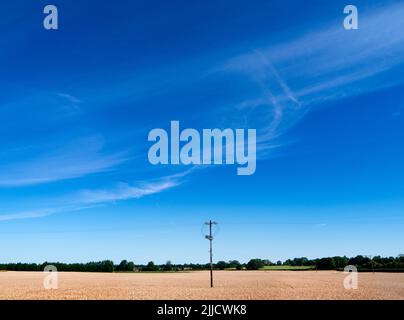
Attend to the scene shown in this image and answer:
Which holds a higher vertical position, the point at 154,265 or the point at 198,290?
the point at 198,290

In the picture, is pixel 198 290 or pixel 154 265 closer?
pixel 198 290

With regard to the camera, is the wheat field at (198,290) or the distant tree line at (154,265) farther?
the distant tree line at (154,265)

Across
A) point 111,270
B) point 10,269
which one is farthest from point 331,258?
point 10,269

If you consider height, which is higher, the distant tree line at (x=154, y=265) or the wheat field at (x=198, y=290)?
the wheat field at (x=198, y=290)

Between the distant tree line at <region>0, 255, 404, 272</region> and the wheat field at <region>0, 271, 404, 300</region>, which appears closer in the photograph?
the wheat field at <region>0, 271, 404, 300</region>

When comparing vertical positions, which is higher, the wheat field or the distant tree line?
the wheat field

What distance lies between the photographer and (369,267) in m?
148

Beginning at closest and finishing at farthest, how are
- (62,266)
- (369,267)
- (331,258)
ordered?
(369,267) < (62,266) < (331,258)
